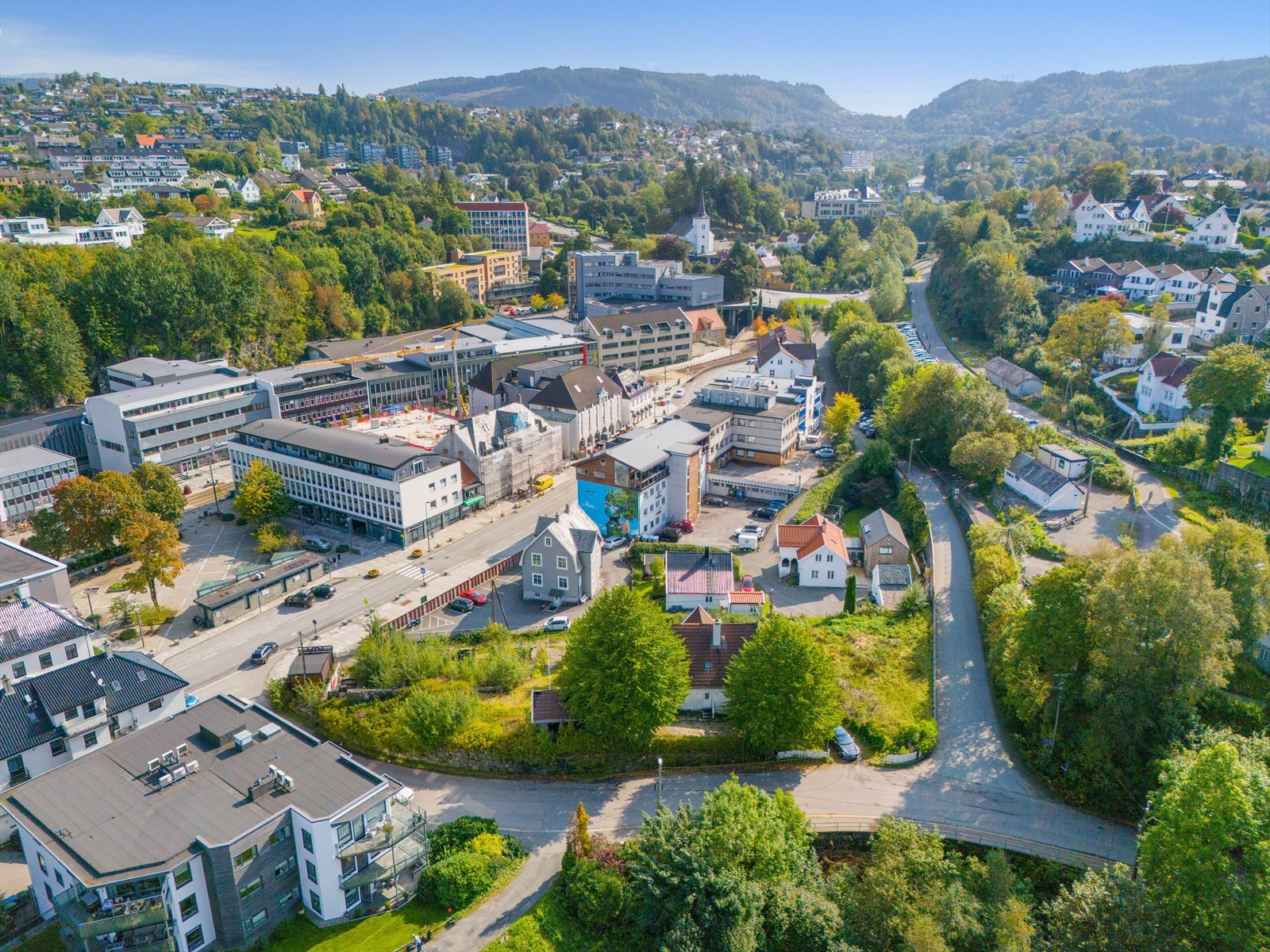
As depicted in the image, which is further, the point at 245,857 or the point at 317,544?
the point at 317,544

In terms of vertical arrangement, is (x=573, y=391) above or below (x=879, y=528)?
above

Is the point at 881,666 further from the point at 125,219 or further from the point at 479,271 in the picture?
the point at 125,219

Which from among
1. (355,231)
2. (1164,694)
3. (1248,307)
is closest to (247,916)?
(1164,694)

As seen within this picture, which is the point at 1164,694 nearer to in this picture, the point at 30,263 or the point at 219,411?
the point at 219,411

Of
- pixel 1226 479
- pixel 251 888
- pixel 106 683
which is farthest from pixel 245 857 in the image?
pixel 1226 479

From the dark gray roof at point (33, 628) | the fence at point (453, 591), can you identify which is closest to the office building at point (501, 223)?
the fence at point (453, 591)

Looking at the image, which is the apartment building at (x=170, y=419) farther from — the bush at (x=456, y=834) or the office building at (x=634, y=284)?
the office building at (x=634, y=284)
